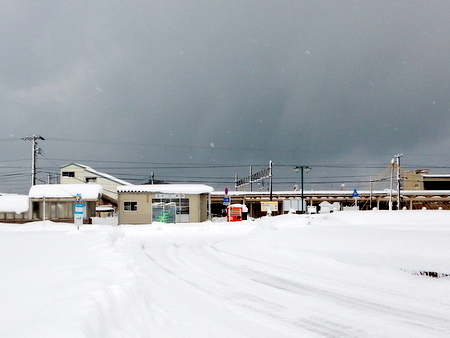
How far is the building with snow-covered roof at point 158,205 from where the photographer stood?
125ft

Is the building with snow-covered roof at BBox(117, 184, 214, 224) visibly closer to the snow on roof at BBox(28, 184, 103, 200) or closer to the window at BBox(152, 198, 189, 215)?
the window at BBox(152, 198, 189, 215)

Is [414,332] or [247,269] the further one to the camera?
[247,269]

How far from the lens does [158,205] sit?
3819 cm

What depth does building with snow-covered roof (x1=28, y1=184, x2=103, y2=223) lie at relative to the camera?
126 feet

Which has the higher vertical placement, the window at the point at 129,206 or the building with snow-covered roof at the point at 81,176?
the building with snow-covered roof at the point at 81,176

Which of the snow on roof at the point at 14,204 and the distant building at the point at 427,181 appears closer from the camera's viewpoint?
the snow on roof at the point at 14,204

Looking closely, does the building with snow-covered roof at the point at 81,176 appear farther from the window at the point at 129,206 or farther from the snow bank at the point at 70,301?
the snow bank at the point at 70,301

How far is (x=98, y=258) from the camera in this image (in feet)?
34.0

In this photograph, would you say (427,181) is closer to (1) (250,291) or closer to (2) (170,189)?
(2) (170,189)

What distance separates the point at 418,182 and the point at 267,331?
81052 millimetres

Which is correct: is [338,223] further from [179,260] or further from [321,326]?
[321,326]

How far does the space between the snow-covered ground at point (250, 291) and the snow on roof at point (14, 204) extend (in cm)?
3155

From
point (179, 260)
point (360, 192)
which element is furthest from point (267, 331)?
point (360, 192)

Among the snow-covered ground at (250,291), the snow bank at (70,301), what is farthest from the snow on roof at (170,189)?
the snow bank at (70,301)
